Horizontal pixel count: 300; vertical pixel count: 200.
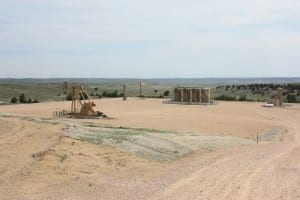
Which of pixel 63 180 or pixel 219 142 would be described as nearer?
pixel 63 180

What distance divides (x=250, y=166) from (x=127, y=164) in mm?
2908

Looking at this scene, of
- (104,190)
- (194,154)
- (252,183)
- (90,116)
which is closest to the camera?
(104,190)

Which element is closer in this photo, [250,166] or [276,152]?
[250,166]

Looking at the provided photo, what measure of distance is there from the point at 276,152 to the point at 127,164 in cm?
546

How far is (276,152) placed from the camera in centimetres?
1573

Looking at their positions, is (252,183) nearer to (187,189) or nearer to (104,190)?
(187,189)

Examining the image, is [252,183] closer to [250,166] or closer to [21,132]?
[250,166]

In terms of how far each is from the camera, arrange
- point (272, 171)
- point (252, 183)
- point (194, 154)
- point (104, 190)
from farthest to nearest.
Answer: point (194, 154) < point (272, 171) < point (252, 183) < point (104, 190)

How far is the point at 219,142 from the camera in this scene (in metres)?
17.5

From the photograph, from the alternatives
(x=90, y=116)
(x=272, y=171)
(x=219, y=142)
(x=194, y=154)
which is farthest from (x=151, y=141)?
(x=90, y=116)

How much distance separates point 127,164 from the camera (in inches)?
483

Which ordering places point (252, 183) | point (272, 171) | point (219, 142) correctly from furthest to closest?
point (219, 142)
point (272, 171)
point (252, 183)

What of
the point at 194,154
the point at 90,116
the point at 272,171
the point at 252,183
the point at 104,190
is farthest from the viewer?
the point at 90,116

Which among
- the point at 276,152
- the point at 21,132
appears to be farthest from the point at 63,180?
the point at 276,152
